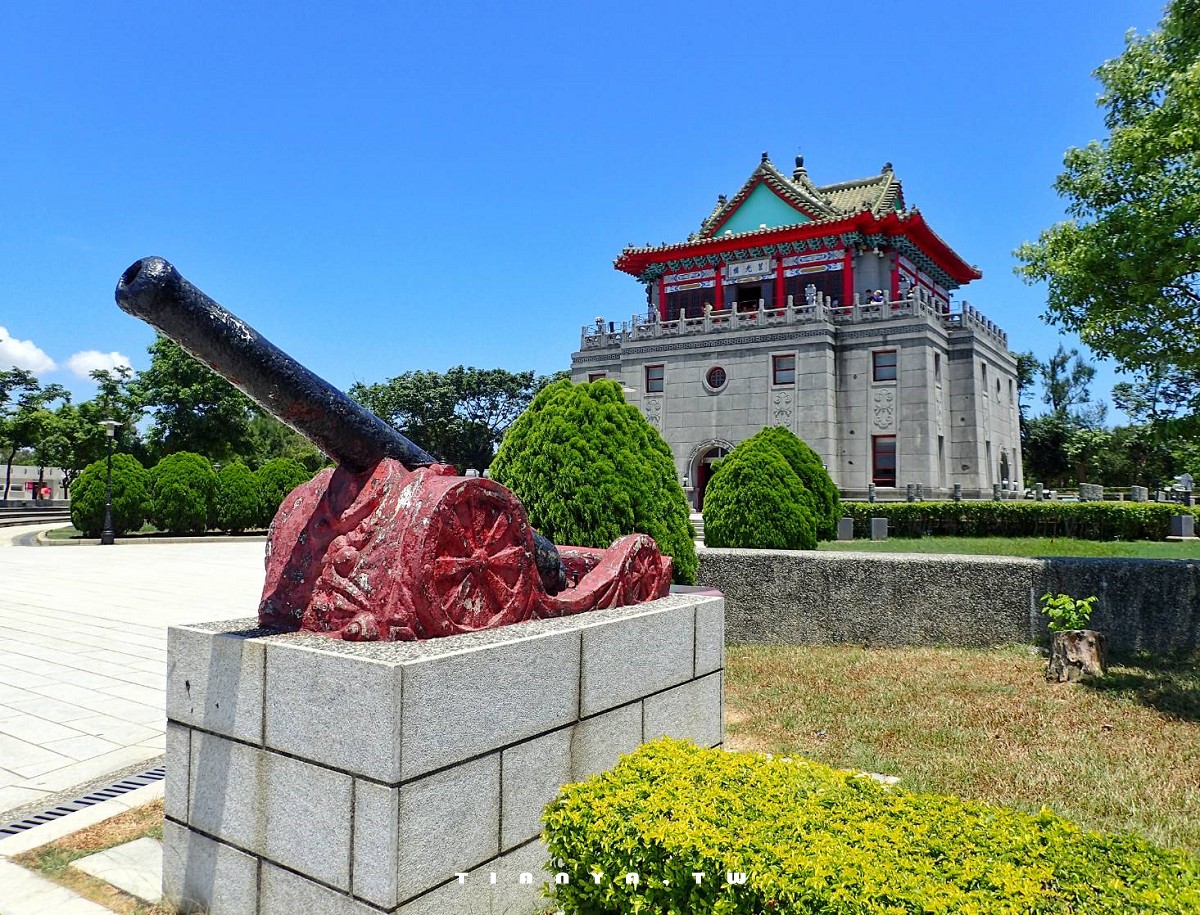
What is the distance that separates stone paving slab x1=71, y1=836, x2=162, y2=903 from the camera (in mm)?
3527

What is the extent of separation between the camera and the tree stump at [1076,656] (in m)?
6.91

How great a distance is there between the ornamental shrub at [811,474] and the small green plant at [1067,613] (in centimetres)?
782

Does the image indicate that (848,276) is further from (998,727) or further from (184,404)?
(184,404)

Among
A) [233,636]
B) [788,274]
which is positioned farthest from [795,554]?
[788,274]

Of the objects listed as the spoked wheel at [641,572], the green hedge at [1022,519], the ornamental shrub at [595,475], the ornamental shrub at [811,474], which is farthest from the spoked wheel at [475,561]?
the green hedge at [1022,519]

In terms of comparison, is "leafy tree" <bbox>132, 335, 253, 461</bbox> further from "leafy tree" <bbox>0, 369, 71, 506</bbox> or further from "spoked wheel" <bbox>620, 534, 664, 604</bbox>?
"spoked wheel" <bbox>620, 534, 664, 604</bbox>

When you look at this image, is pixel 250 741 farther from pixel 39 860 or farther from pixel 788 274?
pixel 788 274

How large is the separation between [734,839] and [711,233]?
34153mm

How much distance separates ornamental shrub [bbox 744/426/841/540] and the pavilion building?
431 inches

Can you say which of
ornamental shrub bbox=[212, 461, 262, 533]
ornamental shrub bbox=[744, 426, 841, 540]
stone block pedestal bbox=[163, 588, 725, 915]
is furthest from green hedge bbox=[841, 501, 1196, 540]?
ornamental shrub bbox=[212, 461, 262, 533]

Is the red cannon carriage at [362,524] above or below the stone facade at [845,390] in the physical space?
below

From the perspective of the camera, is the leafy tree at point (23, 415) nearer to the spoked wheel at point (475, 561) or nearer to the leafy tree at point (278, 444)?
the leafy tree at point (278, 444)

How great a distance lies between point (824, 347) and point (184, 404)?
3106 cm

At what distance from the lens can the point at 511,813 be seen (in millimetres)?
3318
